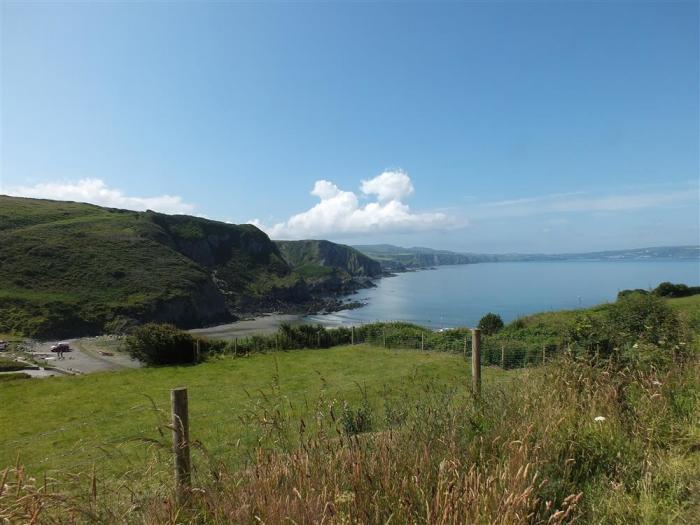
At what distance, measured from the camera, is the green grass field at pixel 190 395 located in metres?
9.07

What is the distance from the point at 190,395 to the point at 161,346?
34.1 feet

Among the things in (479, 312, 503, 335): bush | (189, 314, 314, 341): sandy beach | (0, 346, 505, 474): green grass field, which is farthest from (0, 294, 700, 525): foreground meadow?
(189, 314, 314, 341): sandy beach

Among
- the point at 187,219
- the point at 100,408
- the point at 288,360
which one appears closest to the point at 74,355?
the point at 288,360

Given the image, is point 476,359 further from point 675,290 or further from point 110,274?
point 110,274

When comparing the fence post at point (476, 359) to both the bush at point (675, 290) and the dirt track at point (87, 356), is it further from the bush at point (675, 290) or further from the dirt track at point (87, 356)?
the dirt track at point (87, 356)

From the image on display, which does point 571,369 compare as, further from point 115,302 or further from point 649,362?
point 115,302

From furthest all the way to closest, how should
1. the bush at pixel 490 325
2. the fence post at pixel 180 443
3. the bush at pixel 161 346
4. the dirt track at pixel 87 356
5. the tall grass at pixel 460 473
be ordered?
the dirt track at pixel 87 356
the bush at pixel 490 325
the bush at pixel 161 346
the fence post at pixel 180 443
the tall grass at pixel 460 473

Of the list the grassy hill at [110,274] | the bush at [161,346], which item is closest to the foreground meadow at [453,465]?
the bush at [161,346]

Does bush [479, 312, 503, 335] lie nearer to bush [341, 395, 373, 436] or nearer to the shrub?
the shrub

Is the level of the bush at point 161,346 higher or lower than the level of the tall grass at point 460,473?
lower

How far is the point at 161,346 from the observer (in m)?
25.0

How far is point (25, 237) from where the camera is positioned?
A: 9025 cm

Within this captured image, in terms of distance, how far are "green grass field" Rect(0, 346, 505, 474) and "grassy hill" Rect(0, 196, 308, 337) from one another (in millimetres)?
59686

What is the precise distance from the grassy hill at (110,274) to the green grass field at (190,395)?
59.7 metres
